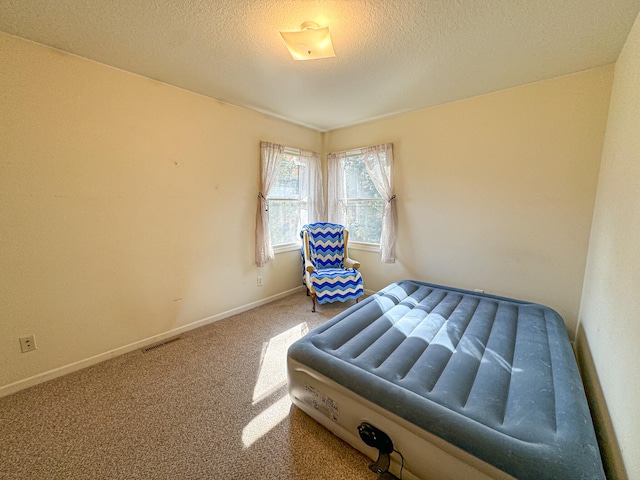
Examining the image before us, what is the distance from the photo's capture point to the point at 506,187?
256cm

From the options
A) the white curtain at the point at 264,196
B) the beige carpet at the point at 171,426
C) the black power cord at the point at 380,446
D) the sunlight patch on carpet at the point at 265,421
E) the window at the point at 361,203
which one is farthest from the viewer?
the window at the point at 361,203

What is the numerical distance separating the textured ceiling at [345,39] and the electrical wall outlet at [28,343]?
2105mm

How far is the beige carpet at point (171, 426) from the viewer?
1.28m

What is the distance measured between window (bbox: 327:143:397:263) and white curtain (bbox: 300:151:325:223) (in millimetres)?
158

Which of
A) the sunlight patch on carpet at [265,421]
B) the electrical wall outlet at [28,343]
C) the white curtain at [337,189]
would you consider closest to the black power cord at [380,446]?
the sunlight patch on carpet at [265,421]

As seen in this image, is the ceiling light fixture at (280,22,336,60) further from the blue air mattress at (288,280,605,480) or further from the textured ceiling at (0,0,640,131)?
the blue air mattress at (288,280,605,480)

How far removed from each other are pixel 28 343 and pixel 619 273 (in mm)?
3829

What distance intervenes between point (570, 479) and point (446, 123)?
2986 millimetres

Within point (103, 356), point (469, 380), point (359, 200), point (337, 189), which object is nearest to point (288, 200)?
point (337, 189)

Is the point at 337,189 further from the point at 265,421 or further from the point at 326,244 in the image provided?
the point at 265,421

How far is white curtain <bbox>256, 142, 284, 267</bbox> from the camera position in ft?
10.5

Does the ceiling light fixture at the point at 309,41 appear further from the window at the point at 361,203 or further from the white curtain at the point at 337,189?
the white curtain at the point at 337,189

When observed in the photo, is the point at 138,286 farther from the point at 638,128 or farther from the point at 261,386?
the point at 638,128

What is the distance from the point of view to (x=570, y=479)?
0.85 m
